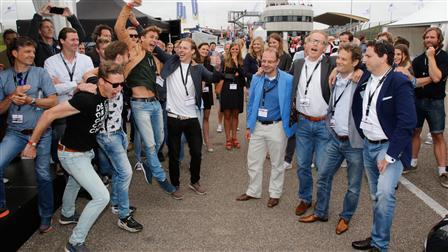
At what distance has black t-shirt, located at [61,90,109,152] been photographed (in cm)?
291

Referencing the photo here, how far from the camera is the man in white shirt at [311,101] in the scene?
365 cm

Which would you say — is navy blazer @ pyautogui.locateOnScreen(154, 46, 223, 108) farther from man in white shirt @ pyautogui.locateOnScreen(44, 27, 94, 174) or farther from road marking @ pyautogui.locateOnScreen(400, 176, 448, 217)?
road marking @ pyautogui.locateOnScreen(400, 176, 448, 217)

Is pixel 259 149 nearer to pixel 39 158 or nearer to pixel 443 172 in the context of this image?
pixel 39 158

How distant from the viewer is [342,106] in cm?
336

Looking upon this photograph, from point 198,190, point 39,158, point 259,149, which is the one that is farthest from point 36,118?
point 259,149

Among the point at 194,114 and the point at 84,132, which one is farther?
the point at 194,114

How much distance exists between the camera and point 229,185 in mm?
4879

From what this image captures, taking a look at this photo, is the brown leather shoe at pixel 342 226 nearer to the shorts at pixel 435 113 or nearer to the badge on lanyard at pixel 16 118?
the shorts at pixel 435 113

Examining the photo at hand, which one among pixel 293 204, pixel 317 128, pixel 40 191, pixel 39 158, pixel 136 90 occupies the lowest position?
pixel 293 204

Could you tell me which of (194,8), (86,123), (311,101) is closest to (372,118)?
(311,101)

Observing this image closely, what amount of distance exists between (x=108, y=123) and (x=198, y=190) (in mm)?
1710

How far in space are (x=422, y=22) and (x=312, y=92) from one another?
13518 mm

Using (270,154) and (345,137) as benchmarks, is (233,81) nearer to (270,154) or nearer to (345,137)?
(270,154)

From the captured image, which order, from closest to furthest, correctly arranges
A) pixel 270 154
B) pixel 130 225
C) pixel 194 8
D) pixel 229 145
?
pixel 130 225 → pixel 270 154 → pixel 229 145 → pixel 194 8
